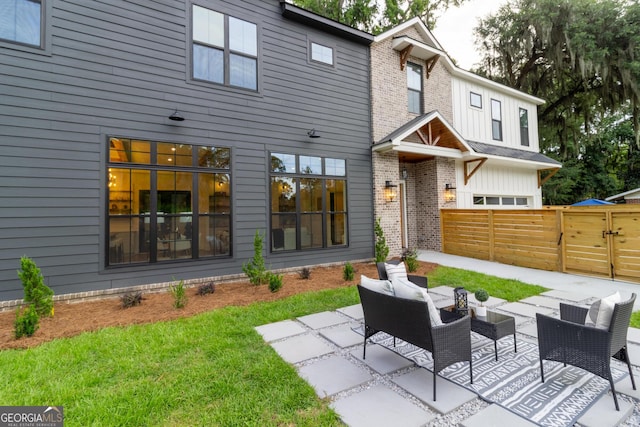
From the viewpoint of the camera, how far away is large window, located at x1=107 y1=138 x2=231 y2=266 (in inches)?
216

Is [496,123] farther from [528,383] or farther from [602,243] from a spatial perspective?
[528,383]

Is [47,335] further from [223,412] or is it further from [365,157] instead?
[365,157]

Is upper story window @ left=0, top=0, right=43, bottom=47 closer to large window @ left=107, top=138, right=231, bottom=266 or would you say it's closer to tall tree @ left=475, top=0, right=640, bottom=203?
large window @ left=107, top=138, right=231, bottom=266

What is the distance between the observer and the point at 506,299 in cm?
512

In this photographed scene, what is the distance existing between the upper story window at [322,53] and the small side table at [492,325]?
7.30 meters

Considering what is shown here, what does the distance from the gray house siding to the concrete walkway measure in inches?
129

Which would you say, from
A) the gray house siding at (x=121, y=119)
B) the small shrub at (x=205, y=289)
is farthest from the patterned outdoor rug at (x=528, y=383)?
the gray house siding at (x=121, y=119)

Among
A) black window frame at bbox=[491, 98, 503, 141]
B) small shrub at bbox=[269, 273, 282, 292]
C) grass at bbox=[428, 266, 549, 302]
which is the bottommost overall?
grass at bbox=[428, 266, 549, 302]

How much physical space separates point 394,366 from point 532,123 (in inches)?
624

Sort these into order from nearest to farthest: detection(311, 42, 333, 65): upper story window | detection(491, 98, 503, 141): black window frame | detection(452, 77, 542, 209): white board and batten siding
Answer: detection(311, 42, 333, 65): upper story window → detection(452, 77, 542, 209): white board and batten siding → detection(491, 98, 503, 141): black window frame

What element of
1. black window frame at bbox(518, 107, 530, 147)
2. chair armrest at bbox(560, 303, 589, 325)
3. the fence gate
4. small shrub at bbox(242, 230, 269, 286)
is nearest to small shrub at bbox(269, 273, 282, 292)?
small shrub at bbox(242, 230, 269, 286)

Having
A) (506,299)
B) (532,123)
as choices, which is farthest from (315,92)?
(532,123)

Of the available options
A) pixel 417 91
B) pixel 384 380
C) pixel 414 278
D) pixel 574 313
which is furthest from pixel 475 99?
pixel 384 380

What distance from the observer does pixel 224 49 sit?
21.8ft
